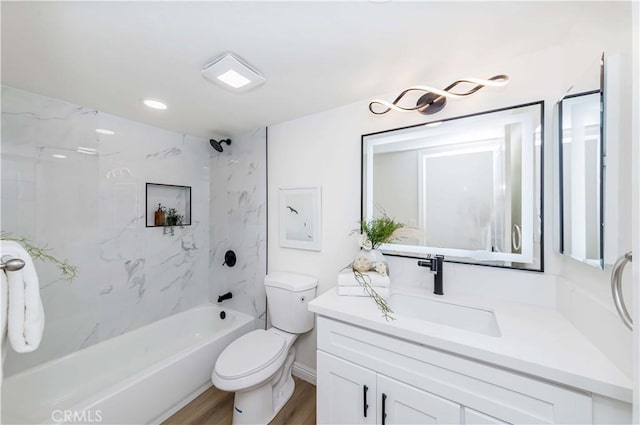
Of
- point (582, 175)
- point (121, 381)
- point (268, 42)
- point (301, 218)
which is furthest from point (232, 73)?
point (121, 381)

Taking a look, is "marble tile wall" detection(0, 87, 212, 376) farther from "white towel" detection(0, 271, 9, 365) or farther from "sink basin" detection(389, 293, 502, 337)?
"sink basin" detection(389, 293, 502, 337)

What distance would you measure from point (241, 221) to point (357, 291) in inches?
58.1

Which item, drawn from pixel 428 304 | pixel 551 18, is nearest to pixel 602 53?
pixel 551 18

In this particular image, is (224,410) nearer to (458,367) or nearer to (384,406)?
(384,406)

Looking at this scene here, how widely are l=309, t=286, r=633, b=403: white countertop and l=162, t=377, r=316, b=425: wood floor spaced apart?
37.5 inches

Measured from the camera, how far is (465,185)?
133cm

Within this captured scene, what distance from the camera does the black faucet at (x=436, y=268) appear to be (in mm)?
1293

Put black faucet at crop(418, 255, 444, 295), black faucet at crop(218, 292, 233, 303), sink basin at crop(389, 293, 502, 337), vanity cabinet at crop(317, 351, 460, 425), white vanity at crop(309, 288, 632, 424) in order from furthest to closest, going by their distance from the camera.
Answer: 1. black faucet at crop(218, 292, 233, 303)
2. black faucet at crop(418, 255, 444, 295)
3. sink basin at crop(389, 293, 502, 337)
4. vanity cabinet at crop(317, 351, 460, 425)
5. white vanity at crop(309, 288, 632, 424)

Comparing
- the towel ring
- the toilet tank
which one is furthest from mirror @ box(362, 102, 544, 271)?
the toilet tank

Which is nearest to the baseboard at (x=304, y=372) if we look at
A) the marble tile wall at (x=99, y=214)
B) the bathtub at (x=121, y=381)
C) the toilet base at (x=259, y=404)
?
the toilet base at (x=259, y=404)

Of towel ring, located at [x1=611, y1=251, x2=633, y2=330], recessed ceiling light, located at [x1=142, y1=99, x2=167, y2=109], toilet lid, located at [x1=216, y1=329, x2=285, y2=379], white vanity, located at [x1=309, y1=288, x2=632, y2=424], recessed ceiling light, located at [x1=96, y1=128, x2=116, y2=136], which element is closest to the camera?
towel ring, located at [x1=611, y1=251, x2=633, y2=330]

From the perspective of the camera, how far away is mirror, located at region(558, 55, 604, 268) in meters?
0.84

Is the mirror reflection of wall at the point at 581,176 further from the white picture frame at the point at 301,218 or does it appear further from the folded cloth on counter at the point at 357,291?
the white picture frame at the point at 301,218

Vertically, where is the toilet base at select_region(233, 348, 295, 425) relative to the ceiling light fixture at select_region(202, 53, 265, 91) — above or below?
below
